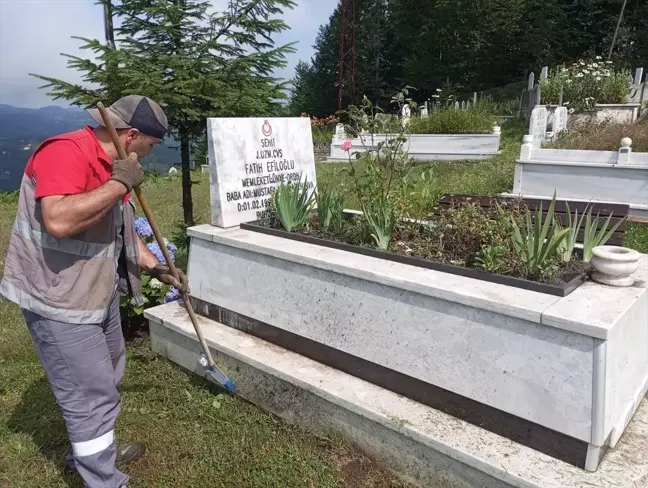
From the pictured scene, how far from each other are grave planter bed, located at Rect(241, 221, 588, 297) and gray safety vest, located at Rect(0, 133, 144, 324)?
1366 millimetres

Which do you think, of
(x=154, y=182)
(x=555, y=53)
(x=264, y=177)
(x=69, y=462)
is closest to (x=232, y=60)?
(x=264, y=177)

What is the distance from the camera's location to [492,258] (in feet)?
9.21

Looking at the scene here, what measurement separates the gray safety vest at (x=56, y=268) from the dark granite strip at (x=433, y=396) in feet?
4.14

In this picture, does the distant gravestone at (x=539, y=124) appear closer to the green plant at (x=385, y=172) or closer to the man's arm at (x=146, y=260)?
the green plant at (x=385, y=172)

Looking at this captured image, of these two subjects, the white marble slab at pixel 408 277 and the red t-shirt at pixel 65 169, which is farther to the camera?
the white marble slab at pixel 408 277

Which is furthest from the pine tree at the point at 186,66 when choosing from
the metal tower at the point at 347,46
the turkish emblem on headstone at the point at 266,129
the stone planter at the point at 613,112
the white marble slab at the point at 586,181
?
the metal tower at the point at 347,46

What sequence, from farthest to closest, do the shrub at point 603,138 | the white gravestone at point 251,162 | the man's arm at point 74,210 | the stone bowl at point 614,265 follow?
the shrub at point 603,138 → the white gravestone at point 251,162 → the stone bowl at point 614,265 → the man's arm at point 74,210

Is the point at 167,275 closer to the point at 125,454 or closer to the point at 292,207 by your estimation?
the point at 125,454

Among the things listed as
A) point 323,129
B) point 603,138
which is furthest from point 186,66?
point 323,129

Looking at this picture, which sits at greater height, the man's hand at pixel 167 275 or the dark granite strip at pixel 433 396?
the man's hand at pixel 167 275

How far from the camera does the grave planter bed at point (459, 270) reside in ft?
→ 8.11

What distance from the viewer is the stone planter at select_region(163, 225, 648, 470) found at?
2.16 metres

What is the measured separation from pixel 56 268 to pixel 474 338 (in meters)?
1.92

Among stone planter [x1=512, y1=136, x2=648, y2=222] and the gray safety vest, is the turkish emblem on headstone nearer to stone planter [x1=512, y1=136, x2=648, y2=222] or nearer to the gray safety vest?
the gray safety vest
